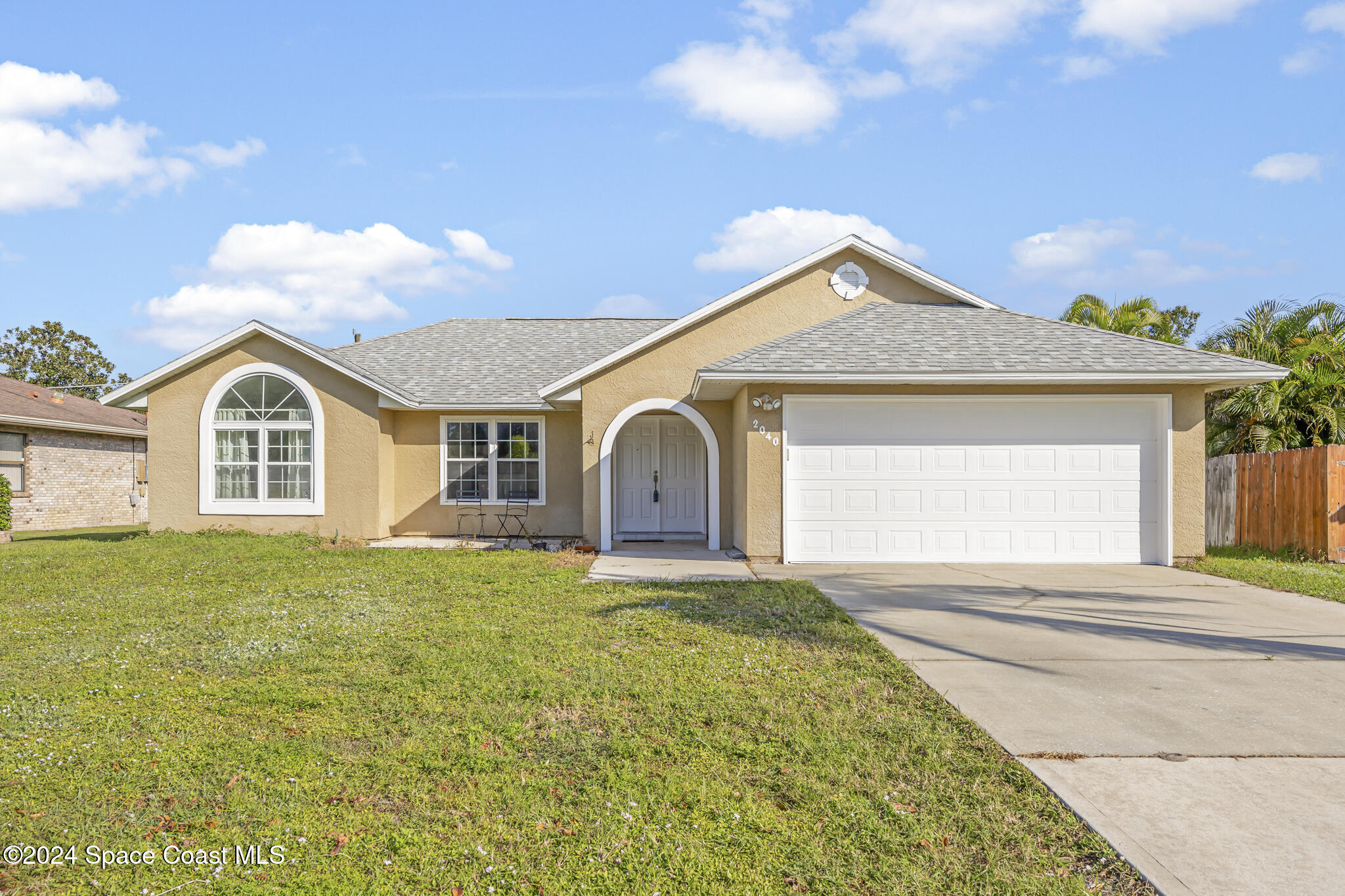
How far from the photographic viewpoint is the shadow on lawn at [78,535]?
16.7 m

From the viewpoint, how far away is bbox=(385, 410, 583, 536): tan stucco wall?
15.8 metres

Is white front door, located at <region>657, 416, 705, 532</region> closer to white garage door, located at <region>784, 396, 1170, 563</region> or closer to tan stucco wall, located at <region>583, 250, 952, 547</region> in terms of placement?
tan stucco wall, located at <region>583, 250, 952, 547</region>

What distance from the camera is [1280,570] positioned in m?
11.1

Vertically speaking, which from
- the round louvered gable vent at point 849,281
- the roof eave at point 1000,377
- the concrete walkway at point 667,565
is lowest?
the concrete walkway at point 667,565

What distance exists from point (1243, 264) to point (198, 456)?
108 ft

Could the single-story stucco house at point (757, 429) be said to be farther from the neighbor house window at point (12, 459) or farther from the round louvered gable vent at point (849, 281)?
the neighbor house window at point (12, 459)

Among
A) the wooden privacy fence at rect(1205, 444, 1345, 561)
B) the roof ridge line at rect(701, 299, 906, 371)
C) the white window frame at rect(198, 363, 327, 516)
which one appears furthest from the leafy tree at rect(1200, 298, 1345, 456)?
the white window frame at rect(198, 363, 327, 516)

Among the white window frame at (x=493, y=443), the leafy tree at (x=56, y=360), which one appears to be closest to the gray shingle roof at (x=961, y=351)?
the white window frame at (x=493, y=443)

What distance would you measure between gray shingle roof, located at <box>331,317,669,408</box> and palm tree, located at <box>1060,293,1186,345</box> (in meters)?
11.0

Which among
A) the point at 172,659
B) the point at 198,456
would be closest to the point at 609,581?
the point at 172,659

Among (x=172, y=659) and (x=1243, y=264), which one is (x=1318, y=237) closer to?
(x=1243, y=264)

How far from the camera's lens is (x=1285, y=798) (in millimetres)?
3527

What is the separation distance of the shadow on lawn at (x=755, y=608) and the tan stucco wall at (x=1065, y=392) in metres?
2.07

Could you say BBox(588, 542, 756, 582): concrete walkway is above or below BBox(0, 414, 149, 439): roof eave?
below
